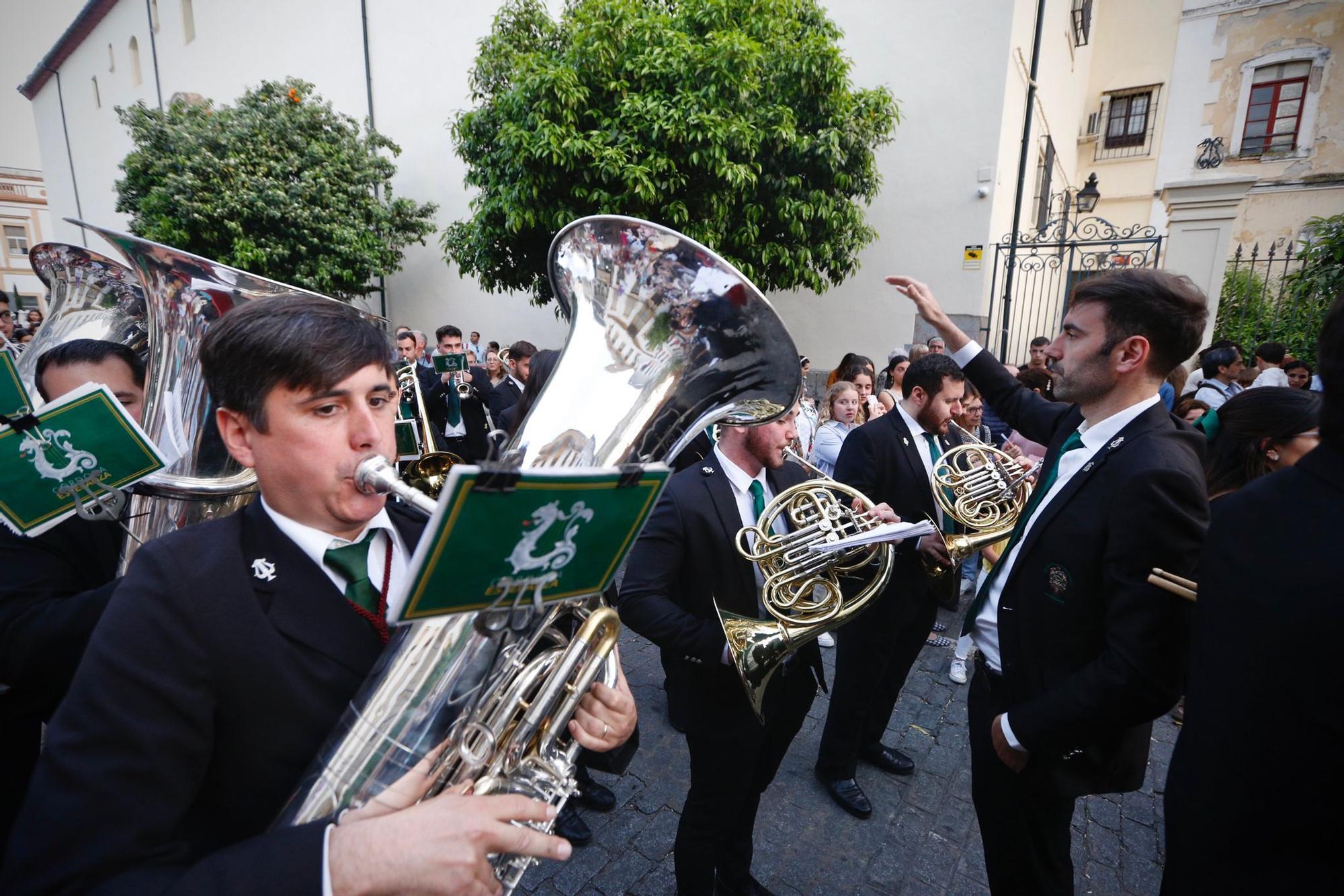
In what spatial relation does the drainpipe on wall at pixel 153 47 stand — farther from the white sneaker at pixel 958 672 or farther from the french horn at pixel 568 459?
the white sneaker at pixel 958 672

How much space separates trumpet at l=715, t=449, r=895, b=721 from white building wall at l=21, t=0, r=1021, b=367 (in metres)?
8.02

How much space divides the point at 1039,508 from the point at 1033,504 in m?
0.09

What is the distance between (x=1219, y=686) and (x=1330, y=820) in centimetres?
26

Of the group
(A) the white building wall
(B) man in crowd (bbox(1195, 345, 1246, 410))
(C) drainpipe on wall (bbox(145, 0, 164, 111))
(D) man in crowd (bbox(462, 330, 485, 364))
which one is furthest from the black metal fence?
(C) drainpipe on wall (bbox(145, 0, 164, 111))

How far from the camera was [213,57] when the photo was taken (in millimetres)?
19922

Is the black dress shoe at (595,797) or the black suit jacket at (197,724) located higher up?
the black suit jacket at (197,724)

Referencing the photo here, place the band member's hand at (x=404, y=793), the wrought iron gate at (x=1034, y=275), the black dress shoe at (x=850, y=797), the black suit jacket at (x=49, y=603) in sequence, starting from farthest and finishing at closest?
1. the wrought iron gate at (x=1034, y=275)
2. the black dress shoe at (x=850, y=797)
3. the black suit jacket at (x=49, y=603)
4. the band member's hand at (x=404, y=793)

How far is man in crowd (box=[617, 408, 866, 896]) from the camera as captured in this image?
235 centimetres

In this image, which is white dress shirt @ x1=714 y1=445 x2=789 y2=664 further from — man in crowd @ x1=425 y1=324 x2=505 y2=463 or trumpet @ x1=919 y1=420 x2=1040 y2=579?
man in crowd @ x1=425 y1=324 x2=505 y2=463

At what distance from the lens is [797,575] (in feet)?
8.02

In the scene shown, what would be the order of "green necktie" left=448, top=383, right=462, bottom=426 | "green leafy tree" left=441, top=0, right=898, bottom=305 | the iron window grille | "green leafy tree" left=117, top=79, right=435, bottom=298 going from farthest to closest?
the iron window grille → "green leafy tree" left=117, top=79, right=435, bottom=298 → "green leafy tree" left=441, top=0, right=898, bottom=305 → "green necktie" left=448, top=383, right=462, bottom=426

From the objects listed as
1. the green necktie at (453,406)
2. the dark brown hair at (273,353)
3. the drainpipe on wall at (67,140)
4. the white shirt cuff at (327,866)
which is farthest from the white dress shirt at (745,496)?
the drainpipe on wall at (67,140)

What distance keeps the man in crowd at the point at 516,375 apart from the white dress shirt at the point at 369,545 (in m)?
5.80

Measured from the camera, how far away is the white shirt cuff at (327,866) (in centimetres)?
95
